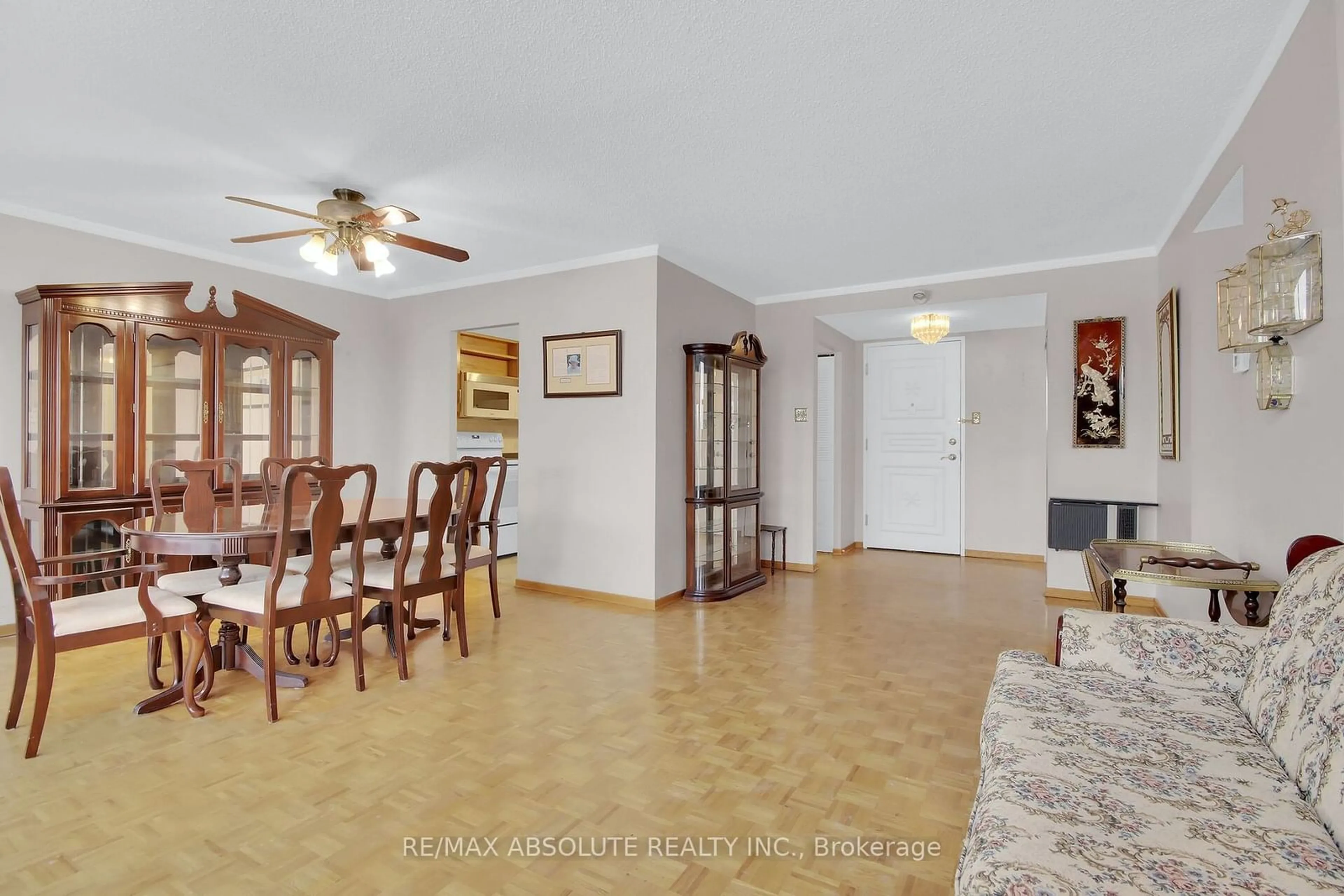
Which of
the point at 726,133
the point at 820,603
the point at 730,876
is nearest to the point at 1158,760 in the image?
the point at 730,876

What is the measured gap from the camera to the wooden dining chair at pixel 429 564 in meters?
3.03

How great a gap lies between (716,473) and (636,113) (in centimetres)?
280

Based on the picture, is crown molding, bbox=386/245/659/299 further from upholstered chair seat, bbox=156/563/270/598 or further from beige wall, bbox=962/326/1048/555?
beige wall, bbox=962/326/1048/555

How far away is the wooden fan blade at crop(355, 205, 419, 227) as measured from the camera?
3.04 metres

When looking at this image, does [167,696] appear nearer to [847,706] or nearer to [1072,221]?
[847,706]

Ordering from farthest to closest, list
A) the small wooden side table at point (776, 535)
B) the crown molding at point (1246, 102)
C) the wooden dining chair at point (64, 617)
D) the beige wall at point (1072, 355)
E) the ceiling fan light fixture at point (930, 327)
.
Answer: the small wooden side table at point (776, 535), the ceiling fan light fixture at point (930, 327), the beige wall at point (1072, 355), the wooden dining chair at point (64, 617), the crown molding at point (1246, 102)

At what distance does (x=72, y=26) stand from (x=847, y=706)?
3659 mm

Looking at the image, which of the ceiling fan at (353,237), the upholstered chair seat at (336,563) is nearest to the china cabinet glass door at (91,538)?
the upholstered chair seat at (336,563)

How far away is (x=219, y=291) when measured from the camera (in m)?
4.65

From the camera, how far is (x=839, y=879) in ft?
5.45

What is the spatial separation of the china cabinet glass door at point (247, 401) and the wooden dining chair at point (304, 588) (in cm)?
178

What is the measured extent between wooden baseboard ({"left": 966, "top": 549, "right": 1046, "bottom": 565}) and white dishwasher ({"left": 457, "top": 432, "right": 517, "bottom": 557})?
14.7ft

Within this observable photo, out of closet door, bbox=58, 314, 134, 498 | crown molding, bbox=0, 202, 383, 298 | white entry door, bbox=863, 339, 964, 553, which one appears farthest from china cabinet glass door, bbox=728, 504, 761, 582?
closet door, bbox=58, 314, 134, 498

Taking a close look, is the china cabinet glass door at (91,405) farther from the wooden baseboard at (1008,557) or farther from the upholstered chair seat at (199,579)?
the wooden baseboard at (1008,557)
